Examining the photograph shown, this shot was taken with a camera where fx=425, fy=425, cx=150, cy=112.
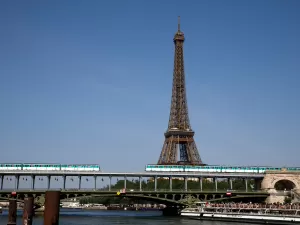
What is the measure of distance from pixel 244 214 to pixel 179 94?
57.5 m

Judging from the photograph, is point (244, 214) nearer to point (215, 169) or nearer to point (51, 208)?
point (215, 169)

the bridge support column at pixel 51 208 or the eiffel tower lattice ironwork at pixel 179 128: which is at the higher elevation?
the eiffel tower lattice ironwork at pixel 179 128

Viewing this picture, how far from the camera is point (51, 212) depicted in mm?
16766

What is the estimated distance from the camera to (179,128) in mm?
114938

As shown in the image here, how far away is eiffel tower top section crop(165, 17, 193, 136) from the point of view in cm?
11631

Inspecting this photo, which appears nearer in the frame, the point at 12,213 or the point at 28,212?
the point at 28,212

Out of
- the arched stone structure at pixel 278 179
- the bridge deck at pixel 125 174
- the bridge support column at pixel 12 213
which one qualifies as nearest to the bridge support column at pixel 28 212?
the bridge support column at pixel 12 213

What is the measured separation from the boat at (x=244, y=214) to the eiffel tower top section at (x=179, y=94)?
115ft

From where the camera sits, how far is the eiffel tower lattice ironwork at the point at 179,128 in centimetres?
10881

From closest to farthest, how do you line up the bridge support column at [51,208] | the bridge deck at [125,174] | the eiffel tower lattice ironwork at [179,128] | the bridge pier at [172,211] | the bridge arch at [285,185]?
the bridge support column at [51,208] < the bridge deck at [125,174] < the bridge pier at [172,211] < the bridge arch at [285,185] < the eiffel tower lattice ironwork at [179,128]

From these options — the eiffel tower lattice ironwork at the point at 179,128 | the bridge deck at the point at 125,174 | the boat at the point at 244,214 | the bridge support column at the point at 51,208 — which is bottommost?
the boat at the point at 244,214

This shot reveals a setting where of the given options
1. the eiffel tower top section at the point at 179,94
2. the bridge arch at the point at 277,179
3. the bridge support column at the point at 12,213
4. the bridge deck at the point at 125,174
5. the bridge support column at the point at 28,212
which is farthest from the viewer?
the eiffel tower top section at the point at 179,94

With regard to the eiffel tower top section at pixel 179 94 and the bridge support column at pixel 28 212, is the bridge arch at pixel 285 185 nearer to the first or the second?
the eiffel tower top section at pixel 179 94

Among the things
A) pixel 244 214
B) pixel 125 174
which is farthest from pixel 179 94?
pixel 244 214
